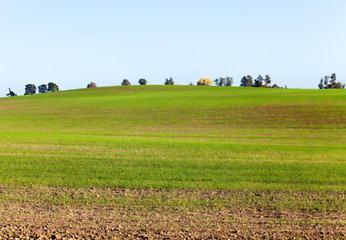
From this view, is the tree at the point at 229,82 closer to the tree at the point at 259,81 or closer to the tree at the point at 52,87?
the tree at the point at 259,81

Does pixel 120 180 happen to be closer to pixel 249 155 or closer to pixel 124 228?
pixel 124 228

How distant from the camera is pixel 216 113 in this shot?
37188mm

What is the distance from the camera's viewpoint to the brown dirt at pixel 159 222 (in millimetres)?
6488

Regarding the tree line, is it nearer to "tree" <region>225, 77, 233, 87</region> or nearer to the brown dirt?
"tree" <region>225, 77, 233, 87</region>

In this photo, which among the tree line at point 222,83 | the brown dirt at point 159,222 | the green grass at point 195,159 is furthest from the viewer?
the tree line at point 222,83

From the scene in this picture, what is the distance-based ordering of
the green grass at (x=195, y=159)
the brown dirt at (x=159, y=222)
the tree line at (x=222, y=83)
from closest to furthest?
the brown dirt at (x=159, y=222), the green grass at (x=195, y=159), the tree line at (x=222, y=83)

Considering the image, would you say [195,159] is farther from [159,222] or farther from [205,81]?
[205,81]

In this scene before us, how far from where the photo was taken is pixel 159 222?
7.07 metres

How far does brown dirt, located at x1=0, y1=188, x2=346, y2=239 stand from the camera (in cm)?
649

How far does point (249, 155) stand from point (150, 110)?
27.0 meters

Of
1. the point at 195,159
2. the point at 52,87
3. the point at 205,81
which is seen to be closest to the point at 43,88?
the point at 52,87

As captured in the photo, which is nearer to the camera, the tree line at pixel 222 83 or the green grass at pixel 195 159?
the green grass at pixel 195 159

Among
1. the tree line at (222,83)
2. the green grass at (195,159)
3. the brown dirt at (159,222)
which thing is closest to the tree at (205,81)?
the tree line at (222,83)

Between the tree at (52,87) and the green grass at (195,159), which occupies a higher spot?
the tree at (52,87)
